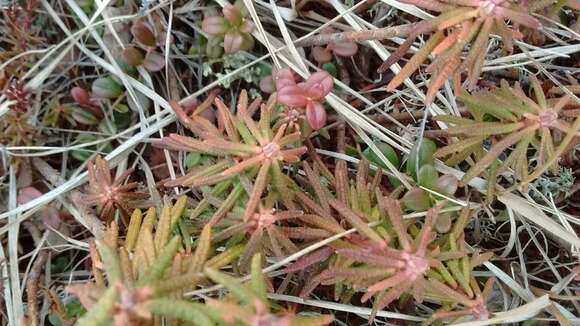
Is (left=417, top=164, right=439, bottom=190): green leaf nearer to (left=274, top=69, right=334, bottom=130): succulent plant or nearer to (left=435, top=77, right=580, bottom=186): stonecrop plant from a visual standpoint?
(left=435, top=77, right=580, bottom=186): stonecrop plant

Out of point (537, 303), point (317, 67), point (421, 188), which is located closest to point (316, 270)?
point (421, 188)

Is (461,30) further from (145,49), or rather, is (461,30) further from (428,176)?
(145,49)

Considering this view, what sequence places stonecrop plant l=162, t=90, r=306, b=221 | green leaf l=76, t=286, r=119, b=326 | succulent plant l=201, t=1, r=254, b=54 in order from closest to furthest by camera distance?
green leaf l=76, t=286, r=119, b=326 → stonecrop plant l=162, t=90, r=306, b=221 → succulent plant l=201, t=1, r=254, b=54

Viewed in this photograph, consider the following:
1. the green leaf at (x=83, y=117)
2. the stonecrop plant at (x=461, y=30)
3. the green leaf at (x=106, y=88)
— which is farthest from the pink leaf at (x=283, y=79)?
the green leaf at (x=83, y=117)

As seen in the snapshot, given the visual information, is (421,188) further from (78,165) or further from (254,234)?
(78,165)

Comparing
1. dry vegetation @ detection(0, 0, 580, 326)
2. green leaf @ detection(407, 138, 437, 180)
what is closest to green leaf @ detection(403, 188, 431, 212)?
dry vegetation @ detection(0, 0, 580, 326)

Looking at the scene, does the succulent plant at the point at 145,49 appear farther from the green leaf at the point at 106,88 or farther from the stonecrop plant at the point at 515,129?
the stonecrop plant at the point at 515,129

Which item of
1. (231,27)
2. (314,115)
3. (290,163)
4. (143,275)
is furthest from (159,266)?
(231,27)
